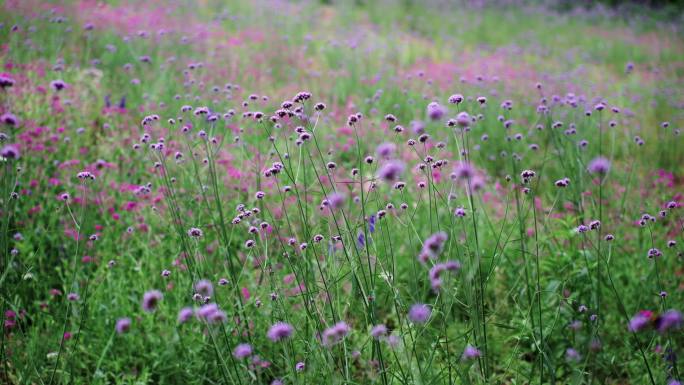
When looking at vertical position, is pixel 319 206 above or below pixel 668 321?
below

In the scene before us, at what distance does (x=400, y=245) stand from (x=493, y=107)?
291cm

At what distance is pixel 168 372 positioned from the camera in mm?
2277

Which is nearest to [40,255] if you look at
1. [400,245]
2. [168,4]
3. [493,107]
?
[400,245]

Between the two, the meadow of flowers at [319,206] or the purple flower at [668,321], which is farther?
the meadow of flowers at [319,206]

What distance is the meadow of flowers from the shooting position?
1.78 meters

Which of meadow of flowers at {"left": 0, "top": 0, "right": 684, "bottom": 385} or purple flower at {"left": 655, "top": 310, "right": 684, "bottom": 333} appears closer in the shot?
purple flower at {"left": 655, "top": 310, "right": 684, "bottom": 333}

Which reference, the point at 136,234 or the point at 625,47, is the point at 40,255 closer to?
the point at 136,234

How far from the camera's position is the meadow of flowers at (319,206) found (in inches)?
70.2

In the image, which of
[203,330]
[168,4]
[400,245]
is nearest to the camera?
[203,330]

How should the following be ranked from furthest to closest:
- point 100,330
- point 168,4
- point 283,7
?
point 283,7, point 168,4, point 100,330

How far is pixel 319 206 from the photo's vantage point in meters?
2.76

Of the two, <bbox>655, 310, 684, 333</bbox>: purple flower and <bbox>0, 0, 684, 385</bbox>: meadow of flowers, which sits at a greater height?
<bbox>655, 310, 684, 333</bbox>: purple flower

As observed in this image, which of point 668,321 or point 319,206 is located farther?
point 319,206

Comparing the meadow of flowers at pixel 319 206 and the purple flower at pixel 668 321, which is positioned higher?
the purple flower at pixel 668 321
